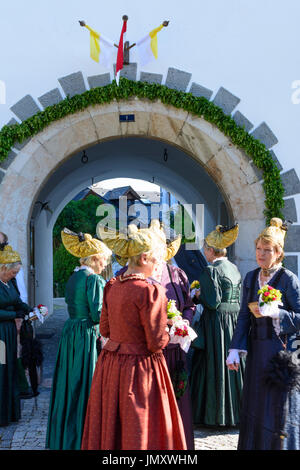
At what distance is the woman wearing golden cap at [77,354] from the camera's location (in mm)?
4031

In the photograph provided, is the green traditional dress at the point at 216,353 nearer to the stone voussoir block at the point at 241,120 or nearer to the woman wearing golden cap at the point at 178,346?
the woman wearing golden cap at the point at 178,346

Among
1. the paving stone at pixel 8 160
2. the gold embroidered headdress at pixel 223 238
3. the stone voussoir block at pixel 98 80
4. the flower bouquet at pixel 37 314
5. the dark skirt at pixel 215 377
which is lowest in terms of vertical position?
the dark skirt at pixel 215 377

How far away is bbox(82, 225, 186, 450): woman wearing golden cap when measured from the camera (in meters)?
2.95

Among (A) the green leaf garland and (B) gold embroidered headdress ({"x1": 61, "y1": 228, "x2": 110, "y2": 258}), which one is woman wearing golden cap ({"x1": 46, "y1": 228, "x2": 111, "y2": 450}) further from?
(A) the green leaf garland

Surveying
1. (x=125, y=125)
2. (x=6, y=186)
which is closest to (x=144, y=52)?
(x=125, y=125)

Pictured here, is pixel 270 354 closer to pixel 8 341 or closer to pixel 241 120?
pixel 8 341

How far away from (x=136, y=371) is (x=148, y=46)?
4.08 meters

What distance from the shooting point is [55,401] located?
4.14 m

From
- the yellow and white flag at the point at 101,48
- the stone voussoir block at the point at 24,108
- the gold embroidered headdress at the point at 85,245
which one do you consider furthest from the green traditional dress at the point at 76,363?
the yellow and white flag at the point at 101,48

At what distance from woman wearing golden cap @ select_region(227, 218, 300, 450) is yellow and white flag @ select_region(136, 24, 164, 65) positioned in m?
3.03

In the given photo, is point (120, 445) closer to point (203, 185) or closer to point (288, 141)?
point (288, 141)

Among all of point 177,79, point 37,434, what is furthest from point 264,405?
point 177,79

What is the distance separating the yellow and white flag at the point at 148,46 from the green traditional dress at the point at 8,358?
9.47ft

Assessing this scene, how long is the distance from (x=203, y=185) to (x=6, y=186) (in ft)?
17.7
